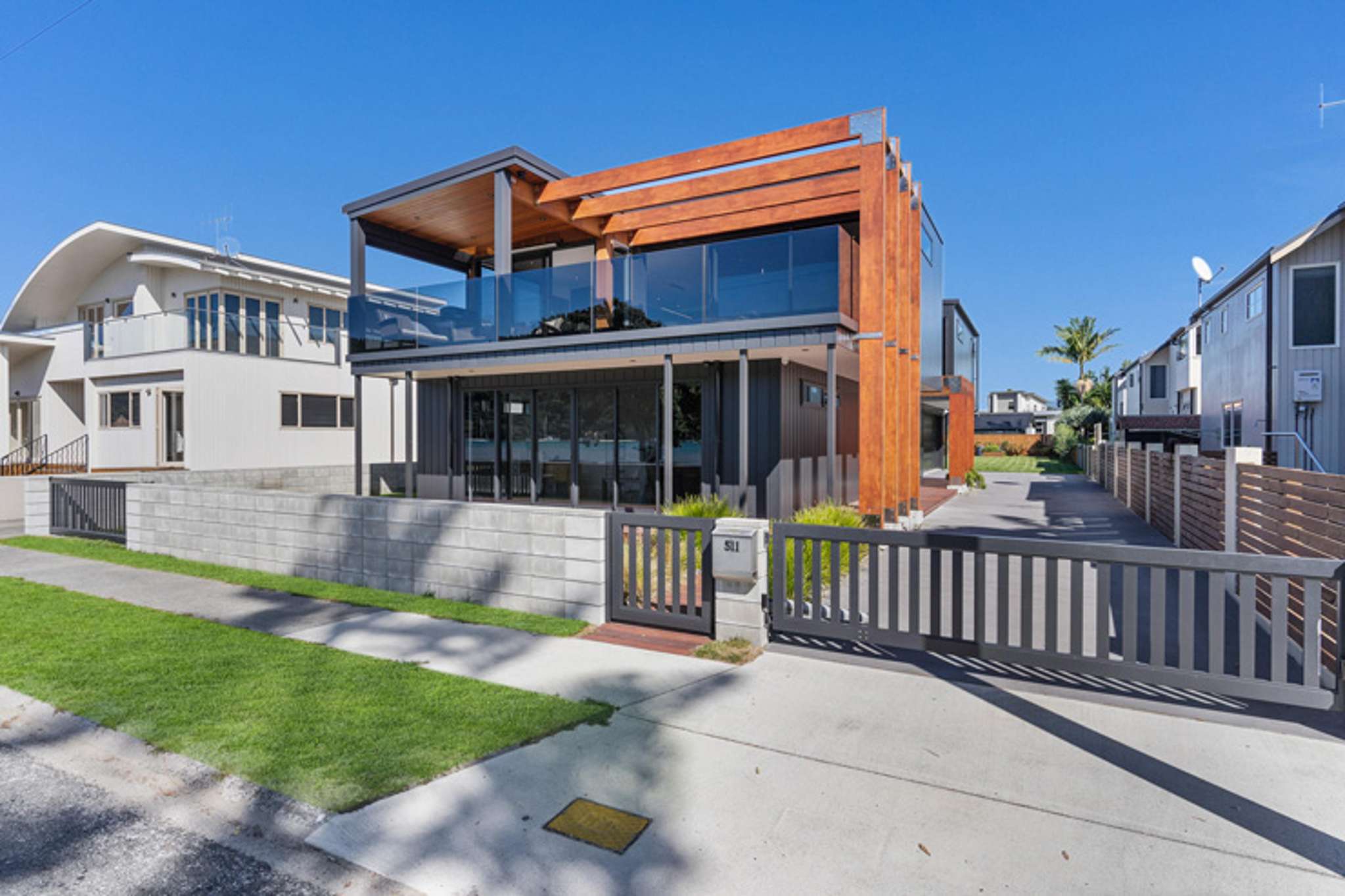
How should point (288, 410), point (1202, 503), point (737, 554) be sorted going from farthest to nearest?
point (288, 410) < point (1202, 503) < point (737, 554)

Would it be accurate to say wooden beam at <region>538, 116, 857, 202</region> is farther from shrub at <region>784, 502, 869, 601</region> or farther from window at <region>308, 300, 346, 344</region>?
window at <region>308, 300, 346, 344</region>

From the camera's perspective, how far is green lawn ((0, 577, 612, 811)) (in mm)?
3514

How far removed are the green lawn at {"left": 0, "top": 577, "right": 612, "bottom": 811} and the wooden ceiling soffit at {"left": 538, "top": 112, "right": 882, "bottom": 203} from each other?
9105 mm

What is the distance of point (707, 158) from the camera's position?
36.5 ft

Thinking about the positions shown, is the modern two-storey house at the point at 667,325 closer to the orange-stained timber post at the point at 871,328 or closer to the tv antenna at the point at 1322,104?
the orange-stained timber post at the point at 871,328

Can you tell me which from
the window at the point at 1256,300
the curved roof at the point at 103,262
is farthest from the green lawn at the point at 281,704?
the window at the point at 1256,300

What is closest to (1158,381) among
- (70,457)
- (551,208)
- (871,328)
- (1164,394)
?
(1164,394)

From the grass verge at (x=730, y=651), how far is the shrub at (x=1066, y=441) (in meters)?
38.7

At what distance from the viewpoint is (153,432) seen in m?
18.1

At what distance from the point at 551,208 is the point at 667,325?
403 cm

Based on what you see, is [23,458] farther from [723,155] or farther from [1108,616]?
[1108,616]

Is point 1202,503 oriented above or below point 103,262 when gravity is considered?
below

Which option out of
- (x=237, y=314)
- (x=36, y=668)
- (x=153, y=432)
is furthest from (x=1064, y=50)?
(x=153, y=432)

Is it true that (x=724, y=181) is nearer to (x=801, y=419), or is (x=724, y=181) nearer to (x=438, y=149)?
(x=801, y=419)
